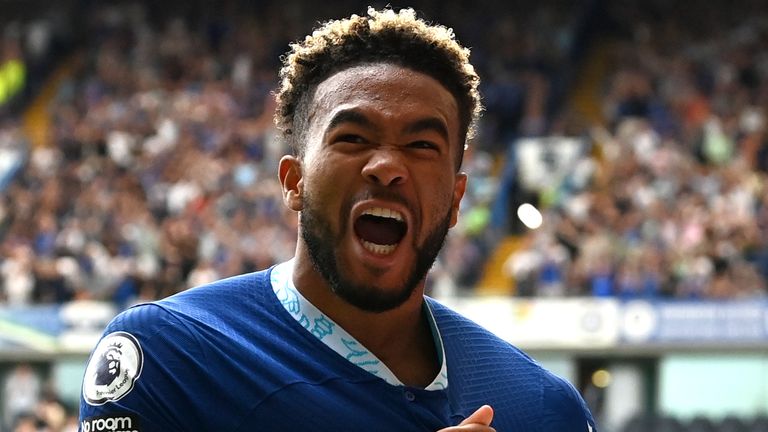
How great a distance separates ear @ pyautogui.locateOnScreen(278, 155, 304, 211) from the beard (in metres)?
0.06

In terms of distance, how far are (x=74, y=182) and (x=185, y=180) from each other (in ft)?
4.98

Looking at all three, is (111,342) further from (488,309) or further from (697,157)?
(697,157)

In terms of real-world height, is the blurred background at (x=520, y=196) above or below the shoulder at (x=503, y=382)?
above

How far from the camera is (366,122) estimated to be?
249cm

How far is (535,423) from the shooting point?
261cm

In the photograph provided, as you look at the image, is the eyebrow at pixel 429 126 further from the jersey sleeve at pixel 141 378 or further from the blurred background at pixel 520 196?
the blurred background at pixel 520 196

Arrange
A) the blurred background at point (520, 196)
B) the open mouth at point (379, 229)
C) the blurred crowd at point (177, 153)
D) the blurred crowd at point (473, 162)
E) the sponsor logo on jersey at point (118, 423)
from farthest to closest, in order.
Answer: the blurred crowd at point (177, 153), the blurred crowd at point (473, 162), the blurred background at point (520, 196), the open mouth at point (379, 229), the sponsor logo on jersey at point (118, 423)

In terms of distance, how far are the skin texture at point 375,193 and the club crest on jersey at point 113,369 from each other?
0.35 metres

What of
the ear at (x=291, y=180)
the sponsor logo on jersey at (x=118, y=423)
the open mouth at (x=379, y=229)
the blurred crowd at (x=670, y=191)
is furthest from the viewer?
the blurred crowd at (x=670, y=191)

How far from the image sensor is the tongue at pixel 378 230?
2.44m

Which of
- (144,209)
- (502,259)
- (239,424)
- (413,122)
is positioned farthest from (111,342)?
(144,209)

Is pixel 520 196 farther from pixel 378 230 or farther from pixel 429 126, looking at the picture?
pixel 378 230

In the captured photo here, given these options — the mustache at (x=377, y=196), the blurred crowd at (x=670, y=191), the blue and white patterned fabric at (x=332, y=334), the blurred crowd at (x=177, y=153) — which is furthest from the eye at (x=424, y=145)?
the blurred crowd at (x=177, y=153)

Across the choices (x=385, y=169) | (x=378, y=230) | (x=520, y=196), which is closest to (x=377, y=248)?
(x=378, y=230)
